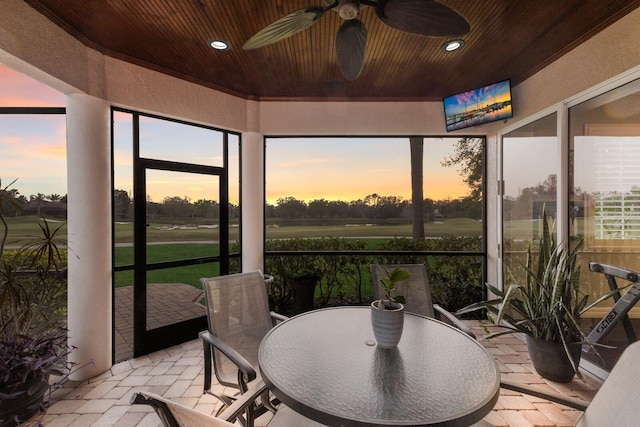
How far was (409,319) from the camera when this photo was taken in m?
2.12

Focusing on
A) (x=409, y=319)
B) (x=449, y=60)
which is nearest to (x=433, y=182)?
(x=449, y=60)

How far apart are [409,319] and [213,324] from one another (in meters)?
1.40

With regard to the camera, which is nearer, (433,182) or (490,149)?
(490,149)

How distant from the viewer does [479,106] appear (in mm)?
3703

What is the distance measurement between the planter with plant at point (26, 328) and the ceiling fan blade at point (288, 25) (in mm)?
2154

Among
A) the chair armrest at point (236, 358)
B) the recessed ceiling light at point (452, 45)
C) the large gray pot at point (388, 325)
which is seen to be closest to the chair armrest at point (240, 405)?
the chair armrest at point (236, 358)

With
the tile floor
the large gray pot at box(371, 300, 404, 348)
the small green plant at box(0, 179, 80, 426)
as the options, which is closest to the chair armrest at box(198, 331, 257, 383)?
the large gray pot at box(371, 300, 404, 348)

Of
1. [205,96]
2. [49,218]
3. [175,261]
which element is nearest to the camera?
[49,218]

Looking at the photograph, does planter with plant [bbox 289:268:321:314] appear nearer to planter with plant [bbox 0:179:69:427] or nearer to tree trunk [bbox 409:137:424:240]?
tree trunk [bbox 409:137:424:240]

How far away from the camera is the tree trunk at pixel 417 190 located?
15.7 feet

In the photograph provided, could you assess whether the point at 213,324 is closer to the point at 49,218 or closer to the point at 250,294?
the point at 250,294

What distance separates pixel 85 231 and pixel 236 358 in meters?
2.18

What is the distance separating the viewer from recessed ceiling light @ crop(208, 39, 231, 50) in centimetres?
273

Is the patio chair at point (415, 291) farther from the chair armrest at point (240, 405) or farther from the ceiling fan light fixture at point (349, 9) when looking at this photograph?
the ceiling fan light fixture at point (349, 9)
